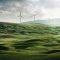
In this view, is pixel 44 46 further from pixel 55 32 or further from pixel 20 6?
pixel 20 6

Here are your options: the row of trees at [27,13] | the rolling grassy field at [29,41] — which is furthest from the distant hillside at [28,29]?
the row of trees at [27,13]

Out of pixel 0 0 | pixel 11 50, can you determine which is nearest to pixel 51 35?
pixel 11 50

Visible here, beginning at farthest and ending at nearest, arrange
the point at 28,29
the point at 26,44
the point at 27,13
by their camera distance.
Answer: the point at 27,13, the point at 28,29, the point at 26,44

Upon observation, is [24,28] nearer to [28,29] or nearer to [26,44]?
[28,29]

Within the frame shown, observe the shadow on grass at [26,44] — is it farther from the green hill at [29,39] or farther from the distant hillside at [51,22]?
the distant hillside at [51,22]

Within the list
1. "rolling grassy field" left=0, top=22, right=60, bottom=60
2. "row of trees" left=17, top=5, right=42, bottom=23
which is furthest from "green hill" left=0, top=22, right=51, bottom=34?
"row of trees" left=17, top=5, right=42, bottom=23

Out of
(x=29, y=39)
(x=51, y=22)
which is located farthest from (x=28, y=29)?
(x=51, y=22)

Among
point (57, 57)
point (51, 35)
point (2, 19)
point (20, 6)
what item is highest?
point (20, 6)
